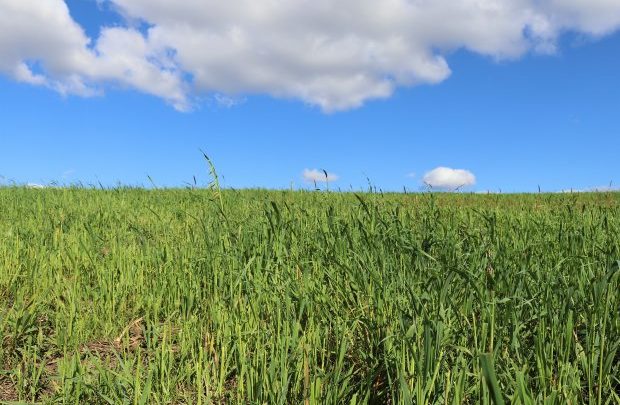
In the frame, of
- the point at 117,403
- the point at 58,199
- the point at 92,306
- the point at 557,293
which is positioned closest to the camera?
the point at 117,403

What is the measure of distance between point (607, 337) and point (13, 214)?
6.85 m

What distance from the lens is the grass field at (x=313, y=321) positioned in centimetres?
202

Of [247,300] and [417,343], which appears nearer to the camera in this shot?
[417,343]

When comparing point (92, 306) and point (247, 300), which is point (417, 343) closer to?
point (247, 300)

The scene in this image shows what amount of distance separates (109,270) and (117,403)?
1650 millimetres

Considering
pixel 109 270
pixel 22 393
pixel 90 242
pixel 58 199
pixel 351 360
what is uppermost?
pixel 58 199

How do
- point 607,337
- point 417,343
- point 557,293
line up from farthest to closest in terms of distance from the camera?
point 557,293
point 607,337
point 417,343

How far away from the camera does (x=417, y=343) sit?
1.94 meters

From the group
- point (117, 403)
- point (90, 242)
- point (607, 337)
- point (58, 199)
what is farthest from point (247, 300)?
point (58, 199)

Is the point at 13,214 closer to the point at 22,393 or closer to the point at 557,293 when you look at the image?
the point at 22,393

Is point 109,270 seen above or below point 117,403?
above

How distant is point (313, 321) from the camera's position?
Result: 2588mm

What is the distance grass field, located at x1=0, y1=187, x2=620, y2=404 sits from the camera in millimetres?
2020

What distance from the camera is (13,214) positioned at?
6688 millimetres
